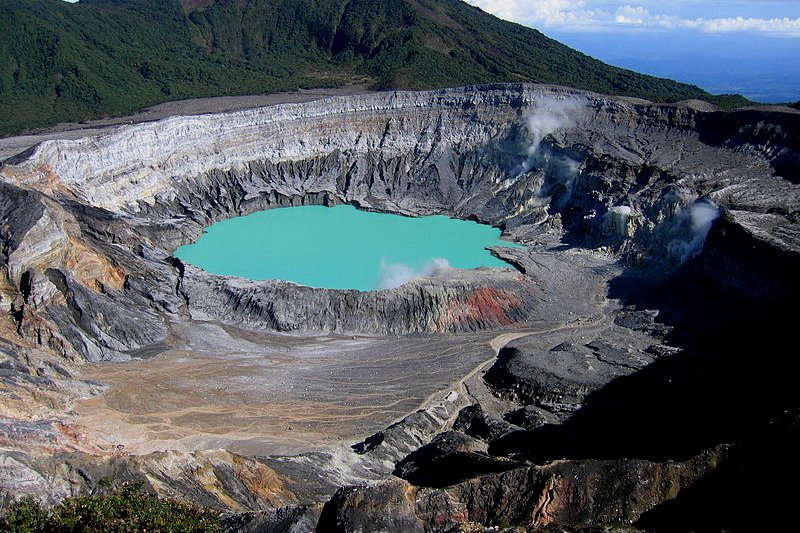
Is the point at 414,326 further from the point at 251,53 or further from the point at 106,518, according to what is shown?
the point at 251,53

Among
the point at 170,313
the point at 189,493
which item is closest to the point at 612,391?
the point at 189,493

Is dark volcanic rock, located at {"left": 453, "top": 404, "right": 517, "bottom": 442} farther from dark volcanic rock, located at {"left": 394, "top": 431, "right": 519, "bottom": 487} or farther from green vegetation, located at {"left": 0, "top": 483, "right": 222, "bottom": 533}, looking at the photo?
green vegetation, located at {"left": 0, "top": 483, "right": 222, "bottom": 533}

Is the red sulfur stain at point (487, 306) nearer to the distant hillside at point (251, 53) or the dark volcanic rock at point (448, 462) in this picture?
the dark volcanic rock at point (448, 462)

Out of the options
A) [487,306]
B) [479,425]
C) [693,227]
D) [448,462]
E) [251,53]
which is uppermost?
[251,53]

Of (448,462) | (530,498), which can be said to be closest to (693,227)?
(448,462)

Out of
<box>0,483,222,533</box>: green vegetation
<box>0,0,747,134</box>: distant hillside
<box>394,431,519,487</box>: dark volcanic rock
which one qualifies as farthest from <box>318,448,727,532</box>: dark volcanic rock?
<box>0,0,747,134</box>: distant hillside
